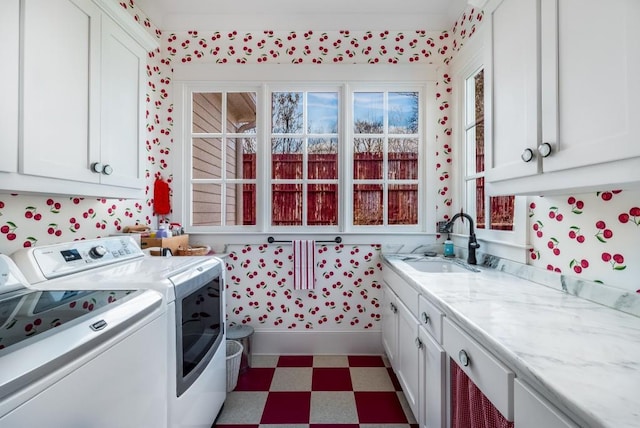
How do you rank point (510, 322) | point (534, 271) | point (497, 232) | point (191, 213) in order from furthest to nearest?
1. point (191, 213)
2. point (497, 232)
3. point (534, 271)
4. point (510, 322)

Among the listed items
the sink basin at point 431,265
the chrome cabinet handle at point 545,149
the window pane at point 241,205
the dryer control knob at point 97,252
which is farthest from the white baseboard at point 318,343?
the chrome cabinet handle at point 545,149

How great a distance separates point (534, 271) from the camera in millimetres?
1461

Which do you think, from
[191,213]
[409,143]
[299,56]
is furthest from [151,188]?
[409,143]

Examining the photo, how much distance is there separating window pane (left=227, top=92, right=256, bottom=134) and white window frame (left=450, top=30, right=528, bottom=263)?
65.9 inches

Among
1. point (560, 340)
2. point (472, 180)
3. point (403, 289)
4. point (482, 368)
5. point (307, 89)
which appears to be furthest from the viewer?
point (307, 89)

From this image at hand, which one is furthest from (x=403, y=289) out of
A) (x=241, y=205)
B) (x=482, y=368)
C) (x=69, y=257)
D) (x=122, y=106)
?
(x=122, y=106)

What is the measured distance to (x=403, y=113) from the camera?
2547 millimetres

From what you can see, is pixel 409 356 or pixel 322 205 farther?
pixel 322 205

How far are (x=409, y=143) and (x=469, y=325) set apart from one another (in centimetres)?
188

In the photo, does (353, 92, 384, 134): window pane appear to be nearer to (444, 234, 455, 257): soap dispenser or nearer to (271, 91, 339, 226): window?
(271, 91, 339, 226): window

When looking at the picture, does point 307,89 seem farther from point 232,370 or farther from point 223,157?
point 232,370

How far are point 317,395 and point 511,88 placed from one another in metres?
1.99

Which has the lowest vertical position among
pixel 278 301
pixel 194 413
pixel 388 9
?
pixel 194 413

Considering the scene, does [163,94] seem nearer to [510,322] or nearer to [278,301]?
[278,301]
